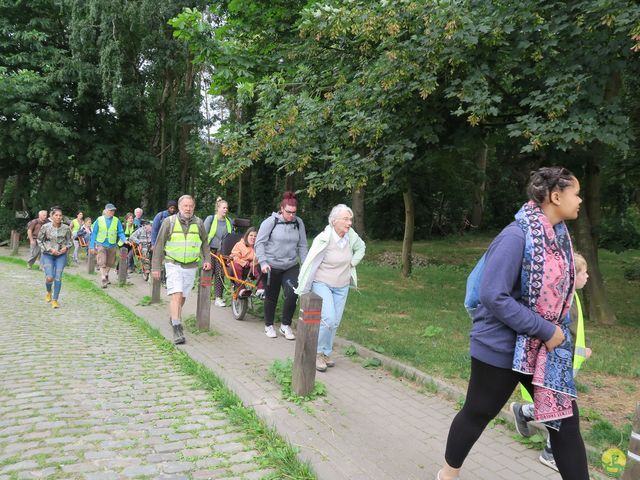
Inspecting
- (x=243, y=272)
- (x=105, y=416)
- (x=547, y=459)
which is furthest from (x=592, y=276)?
(x=105, y=416)

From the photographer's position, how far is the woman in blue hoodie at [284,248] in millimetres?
7121

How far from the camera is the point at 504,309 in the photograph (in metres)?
2.64

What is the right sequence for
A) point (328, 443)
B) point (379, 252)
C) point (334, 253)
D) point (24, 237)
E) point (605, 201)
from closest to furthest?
point (328, 443) < point (334, 253) < point (605, 201) < point (379, 252) < point (24, 237)

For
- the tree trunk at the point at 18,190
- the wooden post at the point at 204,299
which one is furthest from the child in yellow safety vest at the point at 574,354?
the tree trunk at the point at 18,190

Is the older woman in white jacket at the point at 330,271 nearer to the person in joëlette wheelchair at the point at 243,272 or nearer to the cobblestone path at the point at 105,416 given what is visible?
the cobblestone path at the point at 105,416

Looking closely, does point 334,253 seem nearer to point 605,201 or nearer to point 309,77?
→ point 309,77

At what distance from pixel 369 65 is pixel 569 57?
9.10 feet

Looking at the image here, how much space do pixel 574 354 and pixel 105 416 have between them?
12.6ft

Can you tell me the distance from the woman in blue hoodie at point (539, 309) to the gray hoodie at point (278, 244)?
4.50 meters

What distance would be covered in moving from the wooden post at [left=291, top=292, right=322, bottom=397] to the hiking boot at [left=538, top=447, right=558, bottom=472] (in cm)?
212

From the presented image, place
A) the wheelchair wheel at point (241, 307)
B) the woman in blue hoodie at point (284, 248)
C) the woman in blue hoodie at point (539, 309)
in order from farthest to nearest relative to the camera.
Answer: the wheelchair wheel at point (241, 307) < the woman in blue hoodie at point (284, 248) < the woman in blue hoodie at point (539, 309)

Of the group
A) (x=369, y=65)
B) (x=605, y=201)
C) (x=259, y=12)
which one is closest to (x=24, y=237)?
(x=259, y=12)

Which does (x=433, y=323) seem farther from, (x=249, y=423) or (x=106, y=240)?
(x=106, y=240)

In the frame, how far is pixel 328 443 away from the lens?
3945mm
